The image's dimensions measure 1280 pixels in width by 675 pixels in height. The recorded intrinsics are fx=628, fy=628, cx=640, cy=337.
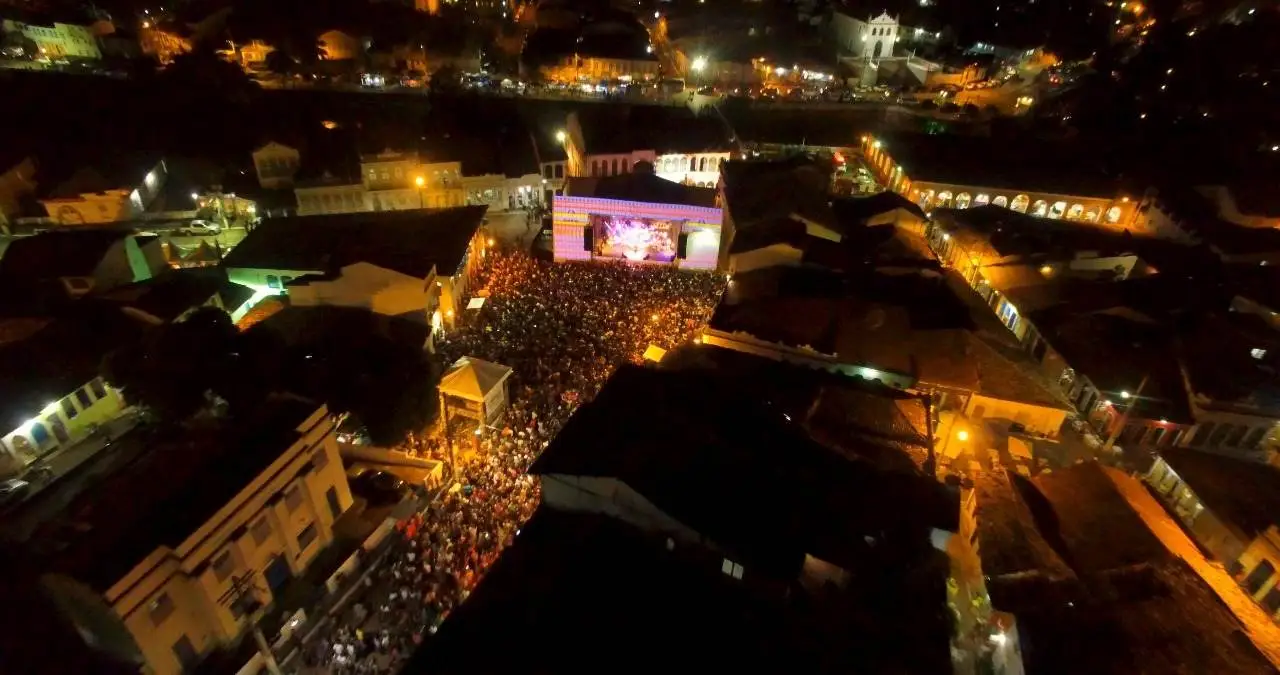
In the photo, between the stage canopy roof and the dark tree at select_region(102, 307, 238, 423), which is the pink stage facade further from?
Answer: the dark tree at select_region(102, 307, 238, 423)

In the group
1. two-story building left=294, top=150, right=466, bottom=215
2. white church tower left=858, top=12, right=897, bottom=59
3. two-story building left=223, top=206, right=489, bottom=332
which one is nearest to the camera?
two-story building left=223, top=206, right=489, bottom=332

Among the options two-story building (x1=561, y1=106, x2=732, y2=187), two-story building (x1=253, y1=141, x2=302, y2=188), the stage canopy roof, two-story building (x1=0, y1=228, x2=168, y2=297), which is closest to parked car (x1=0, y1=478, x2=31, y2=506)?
two-story building (x1=0, y1=228, x2=168, y2=297)

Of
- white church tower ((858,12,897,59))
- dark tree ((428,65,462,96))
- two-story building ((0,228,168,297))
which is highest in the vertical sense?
white church tower ((858,12,897,59))

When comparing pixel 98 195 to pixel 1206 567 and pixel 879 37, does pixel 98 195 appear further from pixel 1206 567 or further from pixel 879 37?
pixel 879 37

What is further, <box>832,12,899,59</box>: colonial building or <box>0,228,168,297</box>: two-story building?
<box>832,12,899,59</box>: colonial building

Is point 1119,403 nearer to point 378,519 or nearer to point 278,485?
point 378,519

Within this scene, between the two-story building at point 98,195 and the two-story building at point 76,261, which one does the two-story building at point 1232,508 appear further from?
the two-story building at point 98,195
